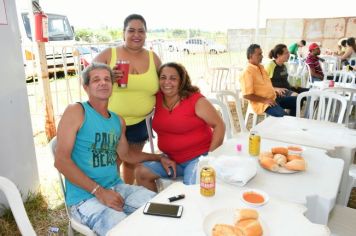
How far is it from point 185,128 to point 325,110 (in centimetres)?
173

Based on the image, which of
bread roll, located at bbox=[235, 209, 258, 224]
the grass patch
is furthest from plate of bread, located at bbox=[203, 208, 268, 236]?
the grass patch

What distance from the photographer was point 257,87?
372 cm

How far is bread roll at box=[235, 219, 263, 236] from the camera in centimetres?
100

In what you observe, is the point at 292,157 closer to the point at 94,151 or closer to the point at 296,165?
the point at 296,165

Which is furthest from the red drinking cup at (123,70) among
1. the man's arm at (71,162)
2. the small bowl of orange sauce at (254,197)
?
the small bowl of orange sauce at (254,197)

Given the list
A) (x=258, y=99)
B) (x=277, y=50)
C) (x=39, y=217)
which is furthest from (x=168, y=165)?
(x=277, y=50)

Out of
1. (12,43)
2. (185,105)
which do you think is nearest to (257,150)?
(185,105)

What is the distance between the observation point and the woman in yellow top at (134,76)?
7.39ft

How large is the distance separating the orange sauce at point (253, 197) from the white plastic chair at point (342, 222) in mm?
550

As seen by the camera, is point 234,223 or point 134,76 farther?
point 134,76

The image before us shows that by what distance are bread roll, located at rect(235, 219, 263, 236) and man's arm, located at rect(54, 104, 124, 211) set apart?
0.78m

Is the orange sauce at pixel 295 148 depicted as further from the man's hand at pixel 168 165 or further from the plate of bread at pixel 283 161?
the man's hand at pixel 168 165

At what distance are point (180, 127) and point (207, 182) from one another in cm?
93

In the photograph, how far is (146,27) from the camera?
2342 mm
